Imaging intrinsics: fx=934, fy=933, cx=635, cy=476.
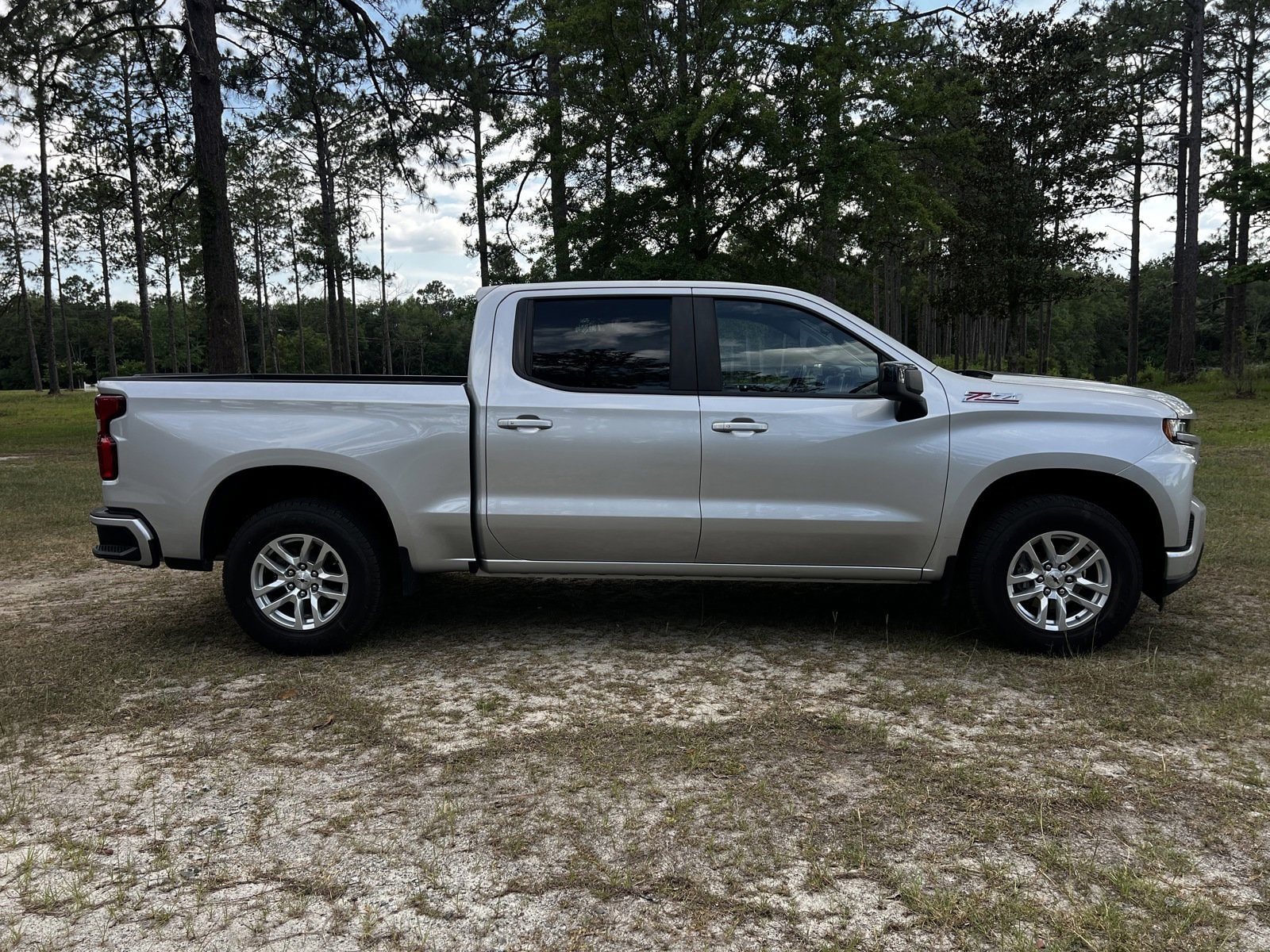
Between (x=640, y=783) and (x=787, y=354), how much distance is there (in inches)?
97.4

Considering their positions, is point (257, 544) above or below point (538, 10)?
below

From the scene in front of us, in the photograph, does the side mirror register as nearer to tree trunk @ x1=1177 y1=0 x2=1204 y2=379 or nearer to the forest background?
the forest background

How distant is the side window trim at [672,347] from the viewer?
16.1ft

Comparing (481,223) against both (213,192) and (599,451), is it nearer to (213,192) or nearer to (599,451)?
(213,192)

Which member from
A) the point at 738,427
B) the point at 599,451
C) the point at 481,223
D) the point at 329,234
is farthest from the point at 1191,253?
the point at 599,451

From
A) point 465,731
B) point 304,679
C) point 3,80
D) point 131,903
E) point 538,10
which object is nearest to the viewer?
point 131,903

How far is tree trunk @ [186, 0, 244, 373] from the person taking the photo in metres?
13.3

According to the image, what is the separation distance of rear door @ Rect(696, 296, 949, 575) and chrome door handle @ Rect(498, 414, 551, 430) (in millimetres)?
825

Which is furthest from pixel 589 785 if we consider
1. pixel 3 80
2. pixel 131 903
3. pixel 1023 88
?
pixel 1023 88

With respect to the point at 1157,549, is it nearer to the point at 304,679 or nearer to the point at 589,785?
the point at 589,785

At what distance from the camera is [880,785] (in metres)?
3.36

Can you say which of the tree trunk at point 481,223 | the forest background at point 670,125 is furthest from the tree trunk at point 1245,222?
the tree trunk at point 481,223

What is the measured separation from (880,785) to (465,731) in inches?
66.3

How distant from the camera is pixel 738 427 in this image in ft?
15.7
